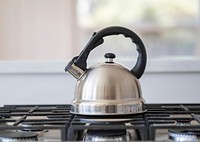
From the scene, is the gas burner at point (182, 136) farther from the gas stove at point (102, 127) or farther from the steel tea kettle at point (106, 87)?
the steel tea kettle at point (106, 87)

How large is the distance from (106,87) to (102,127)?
173 mm

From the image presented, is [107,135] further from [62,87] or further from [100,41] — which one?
[62,87]

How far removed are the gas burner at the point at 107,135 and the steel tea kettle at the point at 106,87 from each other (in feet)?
0.37

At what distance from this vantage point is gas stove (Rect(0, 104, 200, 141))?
785 millimetres

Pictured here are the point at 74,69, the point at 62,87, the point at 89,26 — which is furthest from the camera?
the point at 89,26

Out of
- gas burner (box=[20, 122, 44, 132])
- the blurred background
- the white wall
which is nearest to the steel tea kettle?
gas burner (box=[20, 122, 44, 132])

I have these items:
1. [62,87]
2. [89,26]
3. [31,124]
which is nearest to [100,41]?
[31,124]

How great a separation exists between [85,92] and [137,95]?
125mm

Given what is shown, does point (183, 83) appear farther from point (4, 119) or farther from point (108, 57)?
point (4, 119)

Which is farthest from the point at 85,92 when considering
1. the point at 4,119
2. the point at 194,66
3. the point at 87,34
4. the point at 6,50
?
the point at 87,34

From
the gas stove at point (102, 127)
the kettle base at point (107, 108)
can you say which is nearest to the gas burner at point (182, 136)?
the gas stove at point (102, 127)

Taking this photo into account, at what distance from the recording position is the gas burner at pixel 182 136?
782mm

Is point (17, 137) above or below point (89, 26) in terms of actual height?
below

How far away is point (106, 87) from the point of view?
3.10ft
